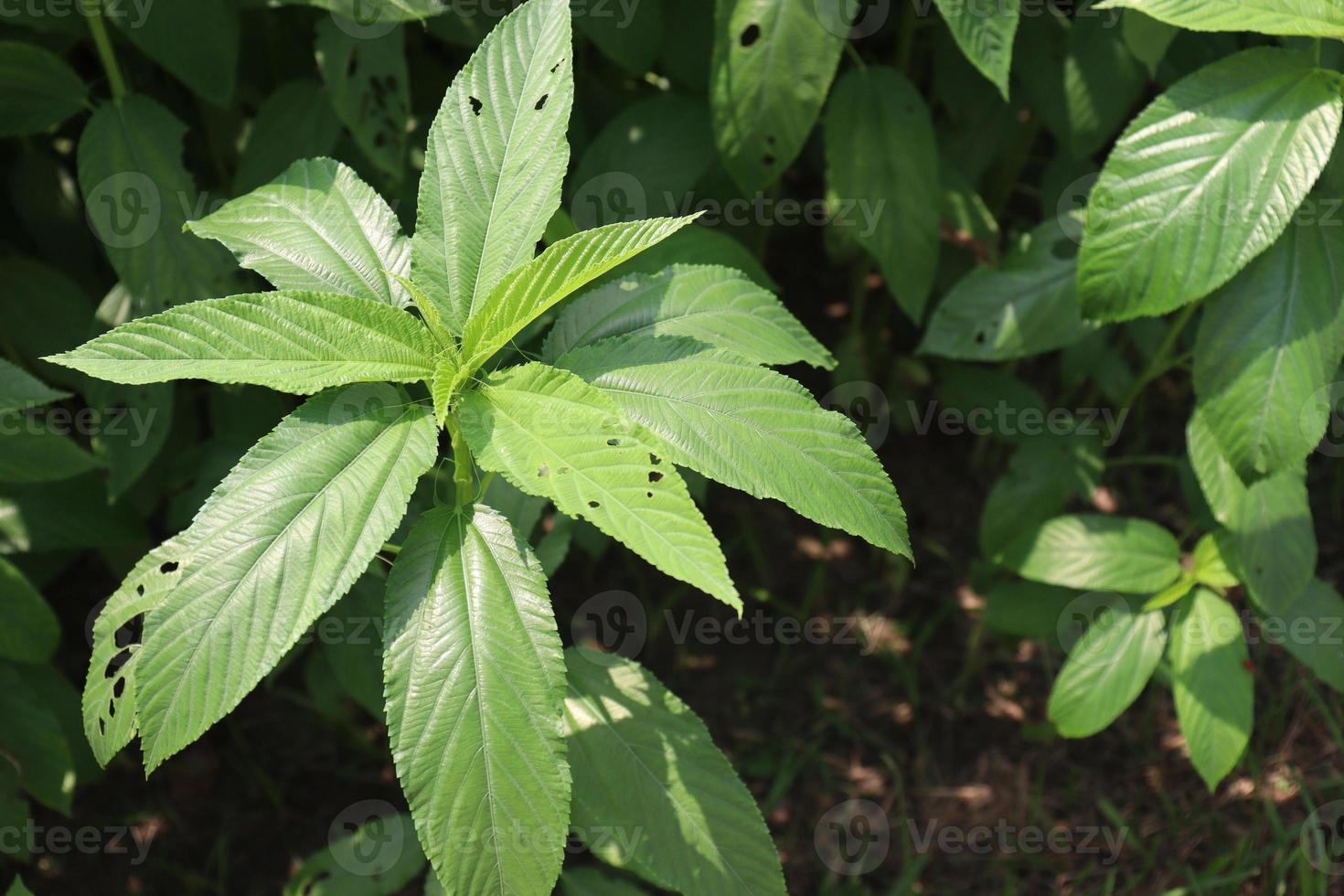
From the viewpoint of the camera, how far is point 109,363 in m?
1.27

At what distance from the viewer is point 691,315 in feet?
5.16

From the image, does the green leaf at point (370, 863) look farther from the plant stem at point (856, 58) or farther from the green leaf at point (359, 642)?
the plant stem at point (856, 58)

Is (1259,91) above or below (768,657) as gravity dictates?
above

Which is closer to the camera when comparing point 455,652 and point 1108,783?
point 455,652

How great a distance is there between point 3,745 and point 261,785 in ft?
2.81

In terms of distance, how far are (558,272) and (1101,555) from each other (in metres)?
1.56

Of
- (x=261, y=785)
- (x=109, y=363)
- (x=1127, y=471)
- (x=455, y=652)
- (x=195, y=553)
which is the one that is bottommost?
(x=261, y=785)

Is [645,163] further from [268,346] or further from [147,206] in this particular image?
[268,346]

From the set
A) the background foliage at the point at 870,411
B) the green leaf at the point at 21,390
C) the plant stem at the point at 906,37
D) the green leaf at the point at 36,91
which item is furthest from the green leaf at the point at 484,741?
the plant stem at the point at 906,37

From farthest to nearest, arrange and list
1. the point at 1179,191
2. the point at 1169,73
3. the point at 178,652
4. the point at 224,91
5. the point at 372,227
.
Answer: the point at 1169,73, the point at 224,91, the point at 1179,191, the point at 372,227, the point at 178,652

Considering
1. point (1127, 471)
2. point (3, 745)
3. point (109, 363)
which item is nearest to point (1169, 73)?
point (1127, 471)

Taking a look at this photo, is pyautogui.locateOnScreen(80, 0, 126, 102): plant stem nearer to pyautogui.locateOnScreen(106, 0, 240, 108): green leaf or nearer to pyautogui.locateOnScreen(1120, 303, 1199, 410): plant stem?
pyautogui.locateOnScreen(106, 0, 240, 108): green leaf

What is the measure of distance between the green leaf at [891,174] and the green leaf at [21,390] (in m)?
1.55

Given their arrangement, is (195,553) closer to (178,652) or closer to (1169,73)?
(178,652)
